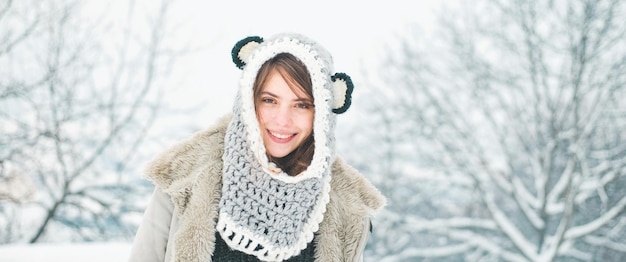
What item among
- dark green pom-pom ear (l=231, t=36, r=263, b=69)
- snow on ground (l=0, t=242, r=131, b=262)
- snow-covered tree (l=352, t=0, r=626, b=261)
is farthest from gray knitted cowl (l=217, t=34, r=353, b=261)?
snow-covered tree (l=352, t=0, r=626, b=261)

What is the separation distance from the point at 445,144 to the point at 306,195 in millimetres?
11569

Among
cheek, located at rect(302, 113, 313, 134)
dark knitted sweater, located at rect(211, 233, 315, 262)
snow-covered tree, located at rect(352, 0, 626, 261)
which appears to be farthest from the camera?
snow-covered tree, located at rect(352, 0, 626, 261)

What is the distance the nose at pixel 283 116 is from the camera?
5.89 ft

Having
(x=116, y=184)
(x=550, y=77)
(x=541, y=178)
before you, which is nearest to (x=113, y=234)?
(x=116, y=184)

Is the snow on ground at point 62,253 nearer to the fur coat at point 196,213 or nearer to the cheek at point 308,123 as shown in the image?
the fur coat at point 196,213

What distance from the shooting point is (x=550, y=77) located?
1227 centimetres

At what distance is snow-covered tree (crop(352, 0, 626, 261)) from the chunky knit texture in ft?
35.5

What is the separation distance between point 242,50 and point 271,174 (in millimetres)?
464

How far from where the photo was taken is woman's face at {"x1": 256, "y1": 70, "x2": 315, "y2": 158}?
1.80 metres

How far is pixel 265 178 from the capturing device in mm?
1779

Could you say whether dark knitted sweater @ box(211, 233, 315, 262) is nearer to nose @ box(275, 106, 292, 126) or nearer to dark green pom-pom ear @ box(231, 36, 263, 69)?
nose @ box(275, 106, 292, 126)

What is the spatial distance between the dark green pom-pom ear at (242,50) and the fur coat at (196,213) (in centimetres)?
22

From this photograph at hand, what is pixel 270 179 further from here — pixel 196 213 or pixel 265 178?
pixel 196 213

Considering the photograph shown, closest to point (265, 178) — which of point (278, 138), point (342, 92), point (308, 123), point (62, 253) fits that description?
point (278, 138)
